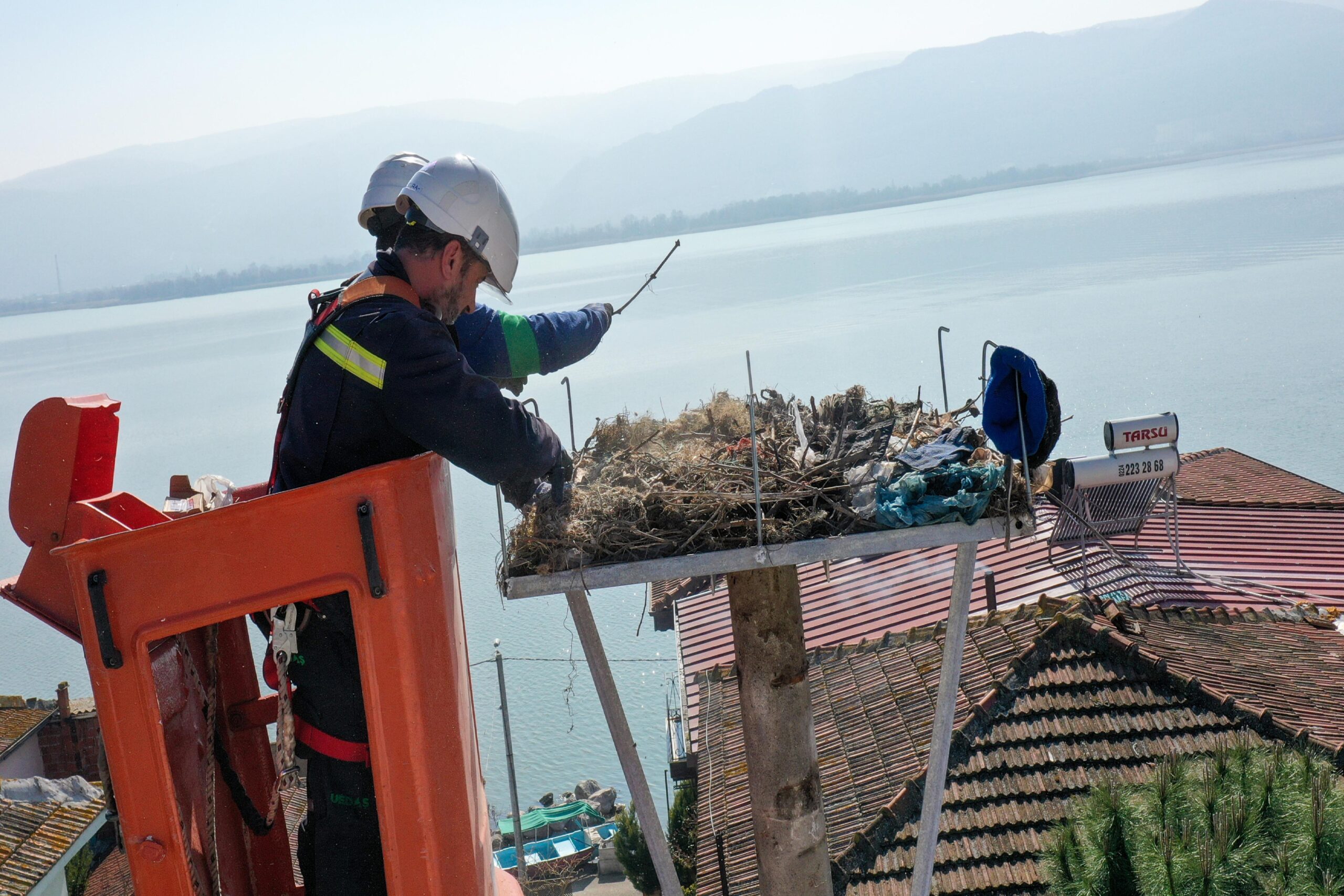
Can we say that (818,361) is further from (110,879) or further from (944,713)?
(944,713)

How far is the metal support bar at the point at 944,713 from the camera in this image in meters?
5.23

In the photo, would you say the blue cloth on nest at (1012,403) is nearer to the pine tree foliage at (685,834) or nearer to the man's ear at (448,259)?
the man's ear at (448,259)

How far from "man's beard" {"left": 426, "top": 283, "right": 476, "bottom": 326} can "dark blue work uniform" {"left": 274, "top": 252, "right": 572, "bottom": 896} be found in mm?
324

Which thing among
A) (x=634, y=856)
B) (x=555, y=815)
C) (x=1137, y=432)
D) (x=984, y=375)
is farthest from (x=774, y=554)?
(x=555, y=815)

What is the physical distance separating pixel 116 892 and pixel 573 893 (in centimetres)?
1407

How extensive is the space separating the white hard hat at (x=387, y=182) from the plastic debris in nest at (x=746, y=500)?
1.43 meters

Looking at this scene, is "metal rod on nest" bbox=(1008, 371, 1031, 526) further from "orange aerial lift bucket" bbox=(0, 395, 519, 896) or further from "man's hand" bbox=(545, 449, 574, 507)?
"orange aerial lift bucket" bbox=(0, 395, 519, 896)

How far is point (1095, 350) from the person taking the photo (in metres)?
65.6

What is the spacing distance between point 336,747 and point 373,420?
3.65ft

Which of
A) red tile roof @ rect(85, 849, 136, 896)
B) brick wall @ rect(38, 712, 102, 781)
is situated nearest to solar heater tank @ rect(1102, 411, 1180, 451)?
red tile roof @ rect(85, 849, 136, 896)

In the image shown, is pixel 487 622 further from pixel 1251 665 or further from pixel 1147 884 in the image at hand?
pixel 1147 884

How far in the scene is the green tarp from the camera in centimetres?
3609

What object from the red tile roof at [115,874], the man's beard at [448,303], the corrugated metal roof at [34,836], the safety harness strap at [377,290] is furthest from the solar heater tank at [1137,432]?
the corrugated metal roof at [34,836]

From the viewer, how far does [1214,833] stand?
6.43 metres
